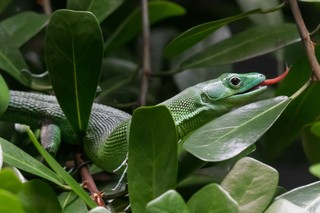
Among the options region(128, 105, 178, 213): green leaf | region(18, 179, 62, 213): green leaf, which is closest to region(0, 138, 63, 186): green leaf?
region(18, 179, 62, 213): green leaf

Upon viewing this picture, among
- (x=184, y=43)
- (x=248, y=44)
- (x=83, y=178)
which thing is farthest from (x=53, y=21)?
(x=248, y=44)

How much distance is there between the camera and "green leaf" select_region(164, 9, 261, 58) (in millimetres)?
1254

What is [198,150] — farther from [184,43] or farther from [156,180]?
[184,43]

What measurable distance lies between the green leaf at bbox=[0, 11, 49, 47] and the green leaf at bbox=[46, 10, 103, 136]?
1.69ft

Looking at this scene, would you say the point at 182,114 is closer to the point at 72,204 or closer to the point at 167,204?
the point at 72,204

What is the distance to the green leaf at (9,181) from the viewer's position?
790 mm

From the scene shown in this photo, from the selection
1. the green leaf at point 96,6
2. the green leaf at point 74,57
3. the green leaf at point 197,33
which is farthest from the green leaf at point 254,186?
the green leaf at point 96,6

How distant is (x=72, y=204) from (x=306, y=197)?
0.36 meters

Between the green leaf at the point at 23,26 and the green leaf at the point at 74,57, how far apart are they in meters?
0.52

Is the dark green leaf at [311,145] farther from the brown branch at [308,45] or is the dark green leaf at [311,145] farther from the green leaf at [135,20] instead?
the green leaf at [135,20]

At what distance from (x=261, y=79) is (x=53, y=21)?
515mm

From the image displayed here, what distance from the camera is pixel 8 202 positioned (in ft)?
2.42

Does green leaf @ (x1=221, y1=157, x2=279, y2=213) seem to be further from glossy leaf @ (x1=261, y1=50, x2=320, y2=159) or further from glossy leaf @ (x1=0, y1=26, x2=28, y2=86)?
glossy leaf @ (x1=0, y1=26, x2=28, y2=86)

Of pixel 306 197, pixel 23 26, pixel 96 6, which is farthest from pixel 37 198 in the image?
pixel 23 26
